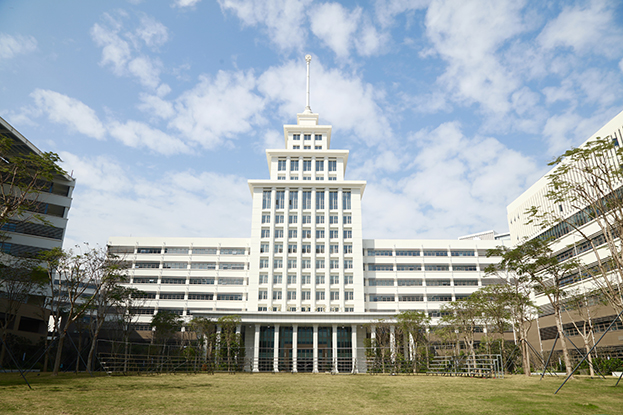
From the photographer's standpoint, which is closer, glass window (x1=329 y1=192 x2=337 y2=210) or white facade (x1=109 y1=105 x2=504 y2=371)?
white facade (x1=109 y1=105 x2=504 y2=371)

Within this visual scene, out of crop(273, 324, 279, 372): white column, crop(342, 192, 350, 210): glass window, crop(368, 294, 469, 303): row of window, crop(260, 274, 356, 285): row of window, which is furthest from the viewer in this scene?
crop(368, 294, 469, 303): row of window

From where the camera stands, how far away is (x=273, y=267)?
57656 mm

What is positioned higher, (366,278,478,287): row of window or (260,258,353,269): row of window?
(260,258,353,269): row of window

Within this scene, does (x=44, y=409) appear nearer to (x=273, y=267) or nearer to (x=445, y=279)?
(x=273, y=267)

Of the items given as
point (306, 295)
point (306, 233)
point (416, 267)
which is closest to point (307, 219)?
point (306, 233)

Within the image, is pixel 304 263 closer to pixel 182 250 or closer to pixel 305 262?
pixel 305 262

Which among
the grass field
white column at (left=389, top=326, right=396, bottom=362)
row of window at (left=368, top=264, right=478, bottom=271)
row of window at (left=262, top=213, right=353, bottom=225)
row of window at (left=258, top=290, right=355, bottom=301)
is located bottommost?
the grass field

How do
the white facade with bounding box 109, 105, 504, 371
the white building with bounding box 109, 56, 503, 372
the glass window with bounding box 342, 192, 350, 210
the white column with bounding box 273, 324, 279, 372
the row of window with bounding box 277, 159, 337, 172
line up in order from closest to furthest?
1. the white column with bounding box 273, 324, 279, 372
2. the white building with bounding box 109, 56, 503, 372
3. the white facade with bounding box 109, 105, 504, 371
4. the glass window with bounding box 342, 192, 350, 210
5. the row of window with bounding box 277, 159, 337, 172

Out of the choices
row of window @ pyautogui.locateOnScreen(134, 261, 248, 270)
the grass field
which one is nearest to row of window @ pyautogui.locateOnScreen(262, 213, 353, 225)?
row of window @ pyautogui.locateOnScreen(134, 261, 248, 270)

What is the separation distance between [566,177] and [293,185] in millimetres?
35503

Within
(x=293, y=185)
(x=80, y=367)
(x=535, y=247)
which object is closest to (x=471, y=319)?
(x=535, y=247)

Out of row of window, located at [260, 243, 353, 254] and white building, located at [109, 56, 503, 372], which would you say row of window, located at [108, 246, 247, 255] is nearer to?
white building, located at [109, 56, 503, 372]

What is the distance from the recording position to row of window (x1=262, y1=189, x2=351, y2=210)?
61.4 metres

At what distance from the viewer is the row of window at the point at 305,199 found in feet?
201
